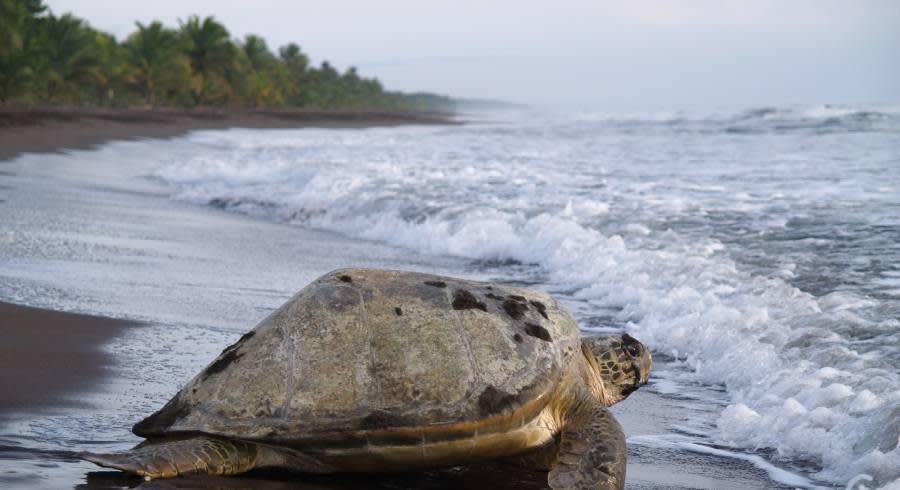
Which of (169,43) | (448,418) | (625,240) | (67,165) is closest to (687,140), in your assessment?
(67,165)

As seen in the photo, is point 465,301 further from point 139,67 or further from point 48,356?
Answer: point 139,67

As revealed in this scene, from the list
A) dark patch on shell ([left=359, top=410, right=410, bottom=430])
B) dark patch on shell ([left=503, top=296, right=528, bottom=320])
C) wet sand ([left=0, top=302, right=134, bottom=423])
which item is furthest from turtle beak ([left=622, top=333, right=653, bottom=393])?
wet sand ([left=0, top=302, right=134, bottom=423])

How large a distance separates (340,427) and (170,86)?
57.9 m

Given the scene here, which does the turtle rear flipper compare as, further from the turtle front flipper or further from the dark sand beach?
the turtle front flipper

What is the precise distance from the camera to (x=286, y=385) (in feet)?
10.5

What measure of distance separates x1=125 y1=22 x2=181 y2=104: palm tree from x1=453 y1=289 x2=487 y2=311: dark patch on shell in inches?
2192

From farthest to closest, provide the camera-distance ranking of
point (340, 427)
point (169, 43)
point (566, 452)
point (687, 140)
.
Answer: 1. point (169, 43)
2. point (687, 140)
3. point (566, 452)
4. point (340, 427)

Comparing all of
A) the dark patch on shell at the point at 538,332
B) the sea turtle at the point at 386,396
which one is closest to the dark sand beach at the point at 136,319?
the sea turtle at the point at 386,396

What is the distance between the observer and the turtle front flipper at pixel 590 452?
325 cm

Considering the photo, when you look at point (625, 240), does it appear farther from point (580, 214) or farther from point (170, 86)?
point (170, 86)

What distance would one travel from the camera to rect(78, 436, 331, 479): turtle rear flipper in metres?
2.99

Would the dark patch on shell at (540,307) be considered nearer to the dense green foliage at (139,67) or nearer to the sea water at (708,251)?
the sea water at (708,251)

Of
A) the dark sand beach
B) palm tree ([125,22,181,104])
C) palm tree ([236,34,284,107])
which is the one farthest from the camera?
palm tree ([236,34,284,107])

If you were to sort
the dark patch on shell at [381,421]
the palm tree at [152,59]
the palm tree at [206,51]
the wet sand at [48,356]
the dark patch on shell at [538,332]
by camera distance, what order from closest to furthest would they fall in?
the dark patch on shell at [381,421] < the dark patch on shell at [538,332] < the wet sand at [48,356] < the palm tree at [152,59] < the palm tree at [206,51]
